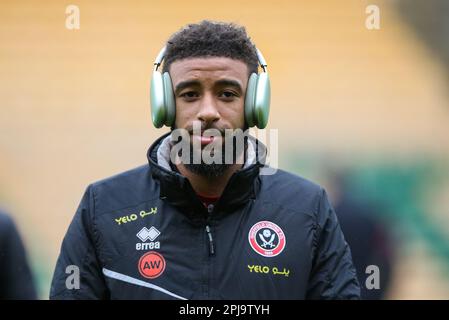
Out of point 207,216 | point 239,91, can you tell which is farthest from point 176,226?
point 239,91

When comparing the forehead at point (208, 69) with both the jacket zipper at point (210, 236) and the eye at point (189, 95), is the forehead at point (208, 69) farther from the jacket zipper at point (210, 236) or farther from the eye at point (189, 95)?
the jacket zipper at point (210, 236)

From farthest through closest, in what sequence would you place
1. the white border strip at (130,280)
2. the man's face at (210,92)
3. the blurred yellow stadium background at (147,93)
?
the blurred yellow stadium background at (147,93), the man's face at (210,92), the white border strip at (130,280)

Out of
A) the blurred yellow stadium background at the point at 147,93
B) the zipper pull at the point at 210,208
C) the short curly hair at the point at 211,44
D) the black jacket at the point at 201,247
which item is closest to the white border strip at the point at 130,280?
the black jacket at the point at 201,247

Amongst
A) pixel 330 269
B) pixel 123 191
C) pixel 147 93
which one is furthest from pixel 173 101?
pixel 147 93

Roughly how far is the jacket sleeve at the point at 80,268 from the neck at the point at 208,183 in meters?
0.34

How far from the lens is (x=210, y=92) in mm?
2100

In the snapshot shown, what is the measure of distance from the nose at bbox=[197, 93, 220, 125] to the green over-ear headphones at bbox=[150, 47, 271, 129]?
0.38 feet

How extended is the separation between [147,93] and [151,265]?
1621 mm

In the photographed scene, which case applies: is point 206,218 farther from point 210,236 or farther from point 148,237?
point 148,237

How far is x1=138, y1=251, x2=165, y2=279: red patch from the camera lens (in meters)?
1.98

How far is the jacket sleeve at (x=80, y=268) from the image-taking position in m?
1.97

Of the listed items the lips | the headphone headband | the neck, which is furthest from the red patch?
the headphone headband
